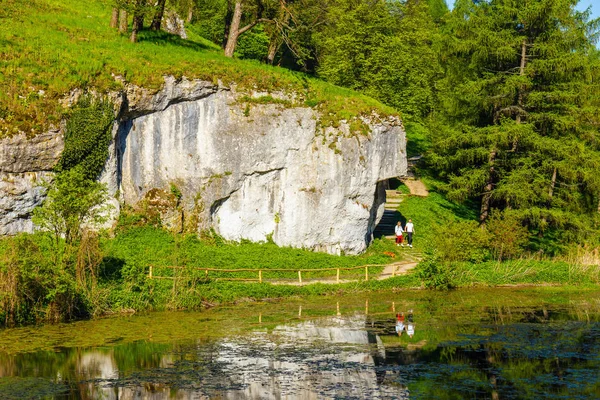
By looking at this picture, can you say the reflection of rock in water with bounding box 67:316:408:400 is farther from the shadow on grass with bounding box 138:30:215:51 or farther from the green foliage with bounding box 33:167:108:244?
the shadow on grass with bounding box 138:30:215:51

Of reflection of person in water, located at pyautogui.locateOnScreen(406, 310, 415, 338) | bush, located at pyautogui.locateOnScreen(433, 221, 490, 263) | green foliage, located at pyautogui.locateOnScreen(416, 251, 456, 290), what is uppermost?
bush, located at pyautogui.locateOnScreen(433, 221, 490, 263)

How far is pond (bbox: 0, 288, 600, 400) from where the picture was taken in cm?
1889

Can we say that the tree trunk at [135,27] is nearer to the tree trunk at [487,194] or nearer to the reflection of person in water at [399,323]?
the reflection of person in water at [399,323]

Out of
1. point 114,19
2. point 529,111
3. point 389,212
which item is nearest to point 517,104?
point 529,111

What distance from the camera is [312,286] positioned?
3303 centimetres

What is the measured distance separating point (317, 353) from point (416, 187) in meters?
31.3

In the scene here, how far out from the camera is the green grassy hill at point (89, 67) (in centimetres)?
3303

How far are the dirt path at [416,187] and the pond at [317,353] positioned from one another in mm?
20503

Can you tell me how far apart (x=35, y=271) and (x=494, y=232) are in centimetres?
2308

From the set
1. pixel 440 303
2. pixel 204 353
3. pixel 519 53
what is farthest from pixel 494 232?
pixel 204 353

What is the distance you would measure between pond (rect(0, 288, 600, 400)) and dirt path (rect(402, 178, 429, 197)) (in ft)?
67.3

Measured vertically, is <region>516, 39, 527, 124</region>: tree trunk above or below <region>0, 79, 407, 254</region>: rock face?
above

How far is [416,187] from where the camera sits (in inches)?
2068

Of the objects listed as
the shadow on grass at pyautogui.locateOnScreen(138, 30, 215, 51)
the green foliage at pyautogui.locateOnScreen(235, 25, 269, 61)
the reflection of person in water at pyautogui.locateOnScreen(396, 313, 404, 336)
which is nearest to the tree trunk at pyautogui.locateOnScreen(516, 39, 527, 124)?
the shadow on grass at pyautogui.locateOnScreen(138, 30, 215, 51)
